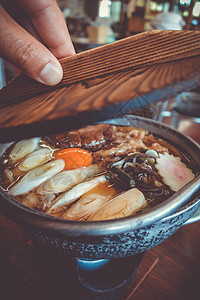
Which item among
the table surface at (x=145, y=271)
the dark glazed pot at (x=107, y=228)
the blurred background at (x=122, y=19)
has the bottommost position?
the table surface at (x=145, y=271)

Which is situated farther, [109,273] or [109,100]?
[109,273]

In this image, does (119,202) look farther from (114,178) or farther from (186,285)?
(186,285)

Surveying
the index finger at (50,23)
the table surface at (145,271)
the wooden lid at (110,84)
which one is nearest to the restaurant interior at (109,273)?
the table surface at (145,271)

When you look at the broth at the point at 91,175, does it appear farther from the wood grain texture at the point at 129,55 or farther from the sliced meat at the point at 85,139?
the wood grain texture at the point at 129,55

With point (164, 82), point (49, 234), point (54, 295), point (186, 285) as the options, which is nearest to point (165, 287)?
point (186, 285)

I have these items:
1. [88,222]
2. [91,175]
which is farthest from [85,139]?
[88,222]

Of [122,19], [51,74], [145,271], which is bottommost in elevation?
[145,271]

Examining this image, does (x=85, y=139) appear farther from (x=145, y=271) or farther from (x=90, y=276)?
(x=145, y=271)
